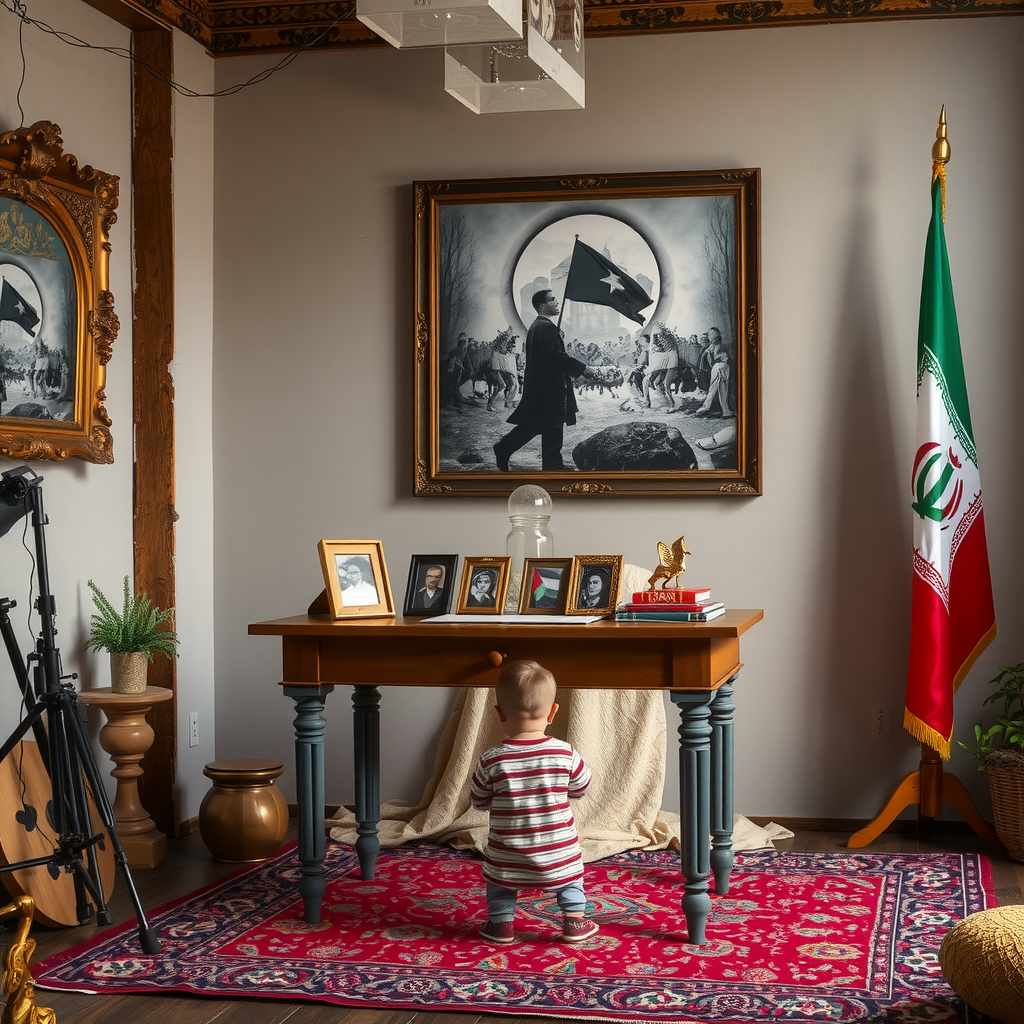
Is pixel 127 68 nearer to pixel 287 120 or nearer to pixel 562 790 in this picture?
pixel 287 120

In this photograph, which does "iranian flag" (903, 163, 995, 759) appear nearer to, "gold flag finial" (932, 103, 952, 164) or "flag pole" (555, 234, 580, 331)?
"gold flag finial" (932, 103, 952, 164)

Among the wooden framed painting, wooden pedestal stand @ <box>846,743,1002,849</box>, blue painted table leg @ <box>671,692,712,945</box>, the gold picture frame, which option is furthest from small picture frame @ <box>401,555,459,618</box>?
wooden pedestal stand @ <box>846,743,1002,849</box>

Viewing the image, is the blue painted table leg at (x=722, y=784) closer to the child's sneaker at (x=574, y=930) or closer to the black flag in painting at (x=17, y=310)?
the child's sneaker at (x=574, y=930)

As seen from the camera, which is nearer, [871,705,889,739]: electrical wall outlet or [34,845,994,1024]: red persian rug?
[34,845,994,1024]: red persian rug

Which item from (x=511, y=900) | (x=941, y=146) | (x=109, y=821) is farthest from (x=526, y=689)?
(x=941, y=146)

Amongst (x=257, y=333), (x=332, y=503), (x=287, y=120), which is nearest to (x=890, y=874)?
(x=332, y=503)

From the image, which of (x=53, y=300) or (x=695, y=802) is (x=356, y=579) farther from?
(x=53, y=300)

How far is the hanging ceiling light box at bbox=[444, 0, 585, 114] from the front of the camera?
324 cm

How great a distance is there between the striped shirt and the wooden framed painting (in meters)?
1.47

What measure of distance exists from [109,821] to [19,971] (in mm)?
1463

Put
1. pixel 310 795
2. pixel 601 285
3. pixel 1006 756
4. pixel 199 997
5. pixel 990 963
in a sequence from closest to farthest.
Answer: pixel 990 963, pixel 199 997, pixel 310 795, pixel 1006 756, pixel 601 285

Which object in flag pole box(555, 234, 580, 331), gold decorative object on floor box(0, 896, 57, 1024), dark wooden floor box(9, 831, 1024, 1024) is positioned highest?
flag pole box(555, 234, 580, 331)

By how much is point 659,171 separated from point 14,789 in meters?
2.81

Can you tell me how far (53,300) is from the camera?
143 inches
